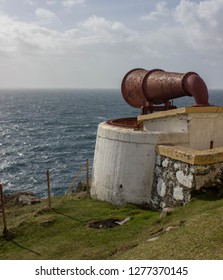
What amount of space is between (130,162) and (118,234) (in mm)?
4210

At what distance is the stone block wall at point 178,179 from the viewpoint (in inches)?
551

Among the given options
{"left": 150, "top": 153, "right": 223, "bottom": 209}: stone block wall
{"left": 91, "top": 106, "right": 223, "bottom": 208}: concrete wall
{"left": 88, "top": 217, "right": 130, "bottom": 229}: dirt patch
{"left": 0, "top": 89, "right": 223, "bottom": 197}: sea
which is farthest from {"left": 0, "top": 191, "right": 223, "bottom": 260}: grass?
{"left": 0, "top": 89, "right": 223, "bottom": 197}: sea

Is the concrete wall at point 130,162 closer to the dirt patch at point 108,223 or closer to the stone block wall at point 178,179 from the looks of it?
the stone block wall at point 178,179

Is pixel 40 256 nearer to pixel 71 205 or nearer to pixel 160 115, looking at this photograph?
pixel 71 205

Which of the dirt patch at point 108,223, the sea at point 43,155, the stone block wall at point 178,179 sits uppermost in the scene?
the stone block wall at point 178,179

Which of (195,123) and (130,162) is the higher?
(195,123)

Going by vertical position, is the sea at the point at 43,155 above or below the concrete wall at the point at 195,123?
below

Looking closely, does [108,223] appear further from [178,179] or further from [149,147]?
[149,147]

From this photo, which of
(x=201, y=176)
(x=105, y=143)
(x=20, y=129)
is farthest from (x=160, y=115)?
(x=20, y=129)

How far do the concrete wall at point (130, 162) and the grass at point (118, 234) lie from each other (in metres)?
0.65

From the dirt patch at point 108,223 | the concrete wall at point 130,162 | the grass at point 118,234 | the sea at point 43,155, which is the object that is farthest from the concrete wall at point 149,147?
the sea at point 43,155

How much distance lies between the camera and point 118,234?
43.3 feet

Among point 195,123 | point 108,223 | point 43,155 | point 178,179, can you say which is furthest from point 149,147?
point 43,155

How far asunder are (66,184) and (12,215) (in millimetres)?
14182
